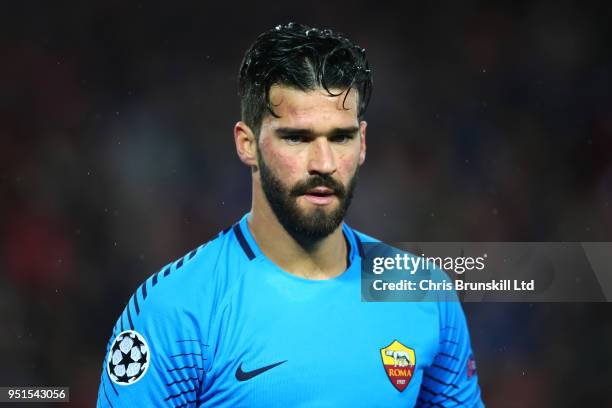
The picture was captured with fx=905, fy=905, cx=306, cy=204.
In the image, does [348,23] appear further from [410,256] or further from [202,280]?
[202,280]

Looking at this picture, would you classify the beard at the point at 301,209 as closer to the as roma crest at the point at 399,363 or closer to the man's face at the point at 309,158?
the man's face at the point at 309,158

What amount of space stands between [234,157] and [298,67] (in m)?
3.90

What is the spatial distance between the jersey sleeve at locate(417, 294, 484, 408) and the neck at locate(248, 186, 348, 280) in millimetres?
624

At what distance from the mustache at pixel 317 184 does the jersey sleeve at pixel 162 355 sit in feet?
2.12

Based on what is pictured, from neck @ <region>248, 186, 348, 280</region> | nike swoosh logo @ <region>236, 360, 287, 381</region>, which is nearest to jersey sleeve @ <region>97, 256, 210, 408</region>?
nike swoosh logo @ <region>236, 360, 287, 381</region>

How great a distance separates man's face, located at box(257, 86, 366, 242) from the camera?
3.84 meters

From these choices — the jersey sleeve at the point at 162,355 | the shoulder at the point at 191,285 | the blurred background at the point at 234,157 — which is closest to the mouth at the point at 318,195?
the shoulder at the point at 191,285

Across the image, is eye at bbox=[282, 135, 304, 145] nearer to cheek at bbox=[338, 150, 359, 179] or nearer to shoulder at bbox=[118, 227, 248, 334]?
cheek at bbox=[338, 150, 359, 179]

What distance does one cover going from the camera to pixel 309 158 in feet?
12.6

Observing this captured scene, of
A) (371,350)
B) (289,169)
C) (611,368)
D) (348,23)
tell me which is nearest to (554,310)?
(611,368)

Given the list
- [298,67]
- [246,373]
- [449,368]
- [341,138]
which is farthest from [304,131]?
[449,368]

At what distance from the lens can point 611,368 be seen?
7.67 metres

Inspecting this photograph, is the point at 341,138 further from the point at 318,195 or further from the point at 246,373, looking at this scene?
the point at 246,373

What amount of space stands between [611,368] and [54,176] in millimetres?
4949
